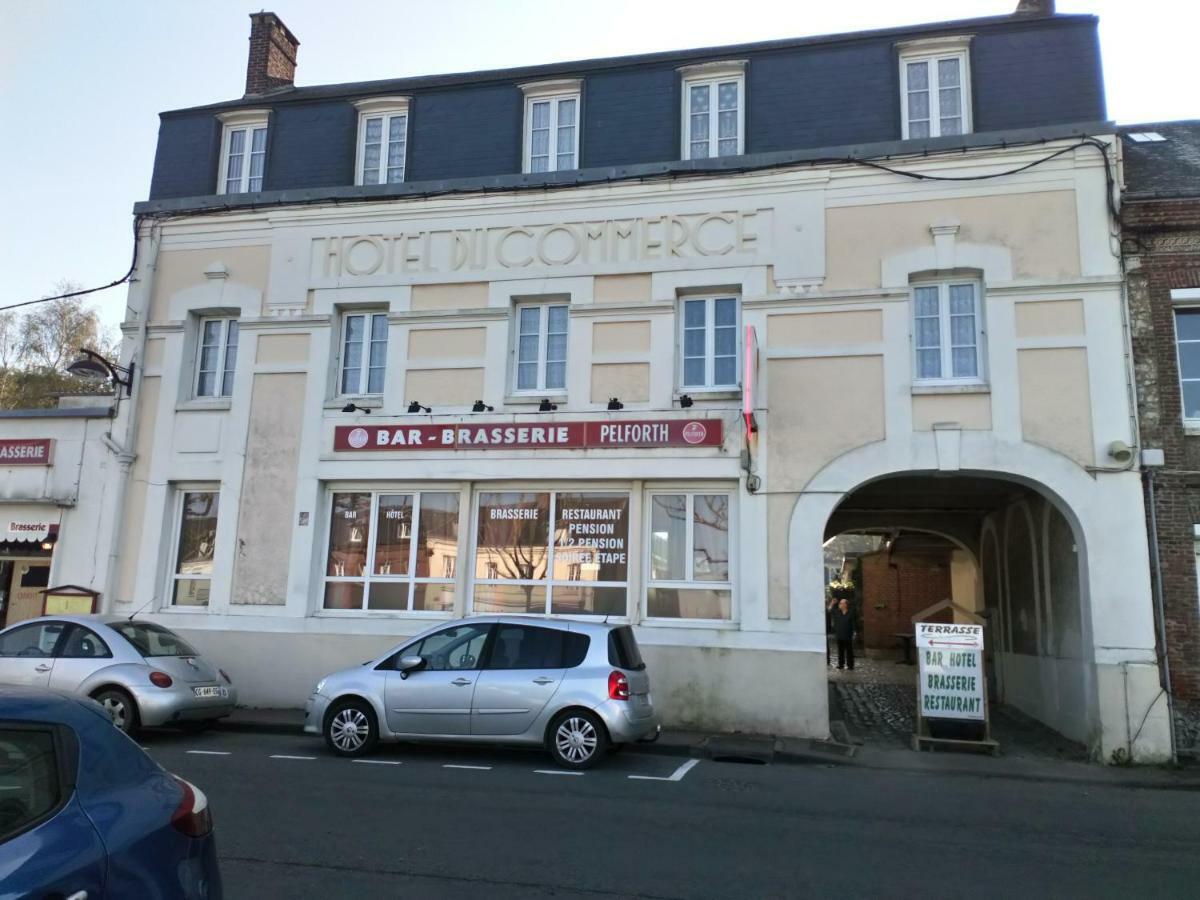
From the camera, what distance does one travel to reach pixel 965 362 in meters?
11.9

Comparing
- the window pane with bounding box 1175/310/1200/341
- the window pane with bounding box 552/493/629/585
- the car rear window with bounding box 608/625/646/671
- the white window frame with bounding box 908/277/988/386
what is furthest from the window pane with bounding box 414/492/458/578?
the window pane with bounding box 1175/310/1200/341

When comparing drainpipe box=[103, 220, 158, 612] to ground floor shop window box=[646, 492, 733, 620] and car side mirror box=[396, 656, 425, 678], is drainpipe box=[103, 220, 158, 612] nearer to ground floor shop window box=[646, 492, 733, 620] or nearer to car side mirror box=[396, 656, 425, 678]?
car side mirror box=[396, 656, 425, 678]

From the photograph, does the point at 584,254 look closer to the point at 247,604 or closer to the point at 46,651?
the point at 247,604

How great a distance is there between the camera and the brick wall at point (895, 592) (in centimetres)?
2541

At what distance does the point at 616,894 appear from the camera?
5.26 m

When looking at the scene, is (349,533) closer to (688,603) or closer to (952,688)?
(688,603)

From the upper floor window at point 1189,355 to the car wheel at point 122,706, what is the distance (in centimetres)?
1294

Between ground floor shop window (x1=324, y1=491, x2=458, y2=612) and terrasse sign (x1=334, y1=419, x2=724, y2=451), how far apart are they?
31.2 inches

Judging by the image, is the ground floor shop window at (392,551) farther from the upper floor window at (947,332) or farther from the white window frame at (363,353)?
the upper floor window at (947,332)

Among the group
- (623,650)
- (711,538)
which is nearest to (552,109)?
(711,538)

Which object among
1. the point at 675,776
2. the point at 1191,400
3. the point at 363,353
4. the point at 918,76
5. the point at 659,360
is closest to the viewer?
the point at 675,776

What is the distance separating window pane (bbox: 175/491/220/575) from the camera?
45.5 ft

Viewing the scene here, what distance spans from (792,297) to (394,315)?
19.4 feet

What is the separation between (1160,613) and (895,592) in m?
15.9
